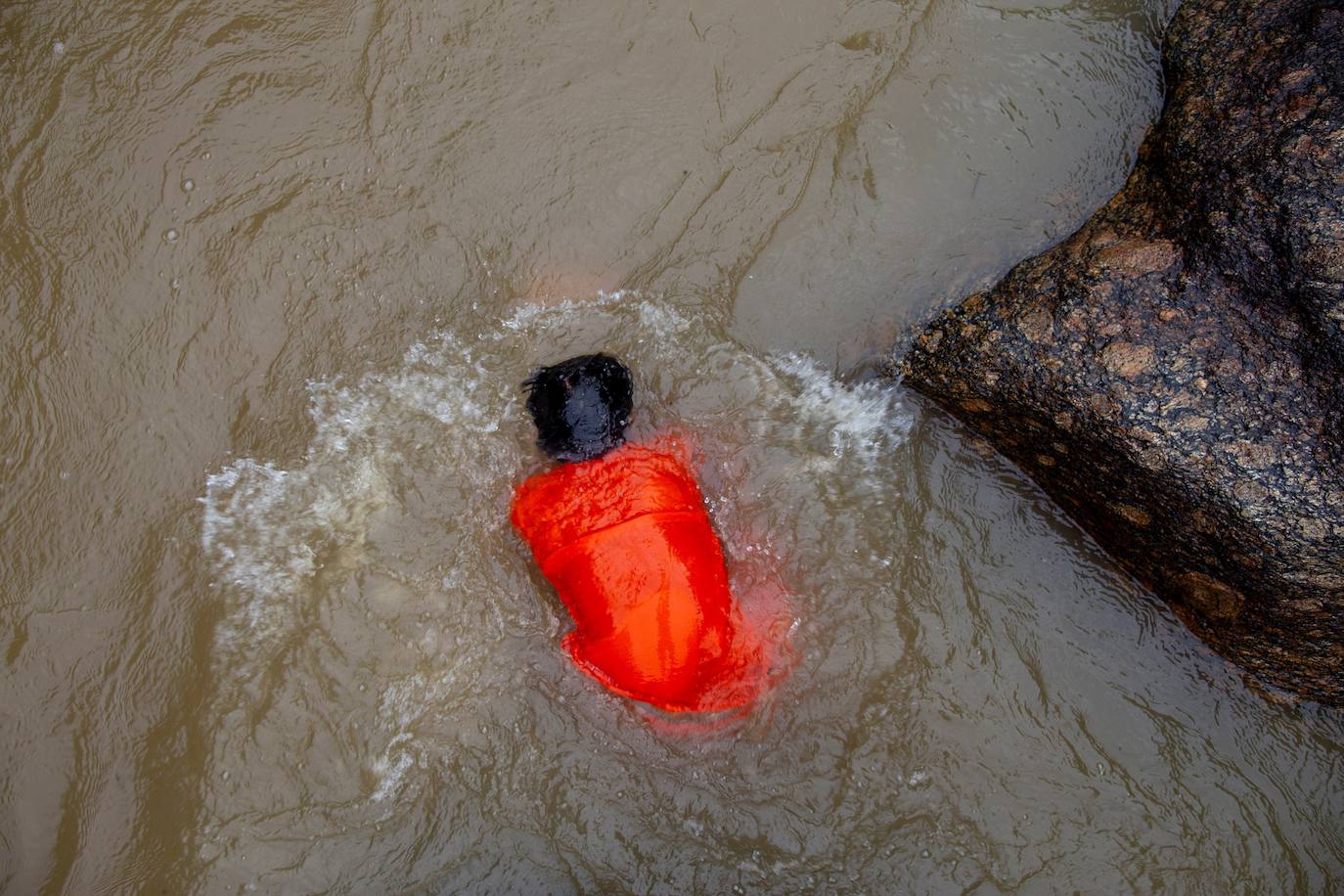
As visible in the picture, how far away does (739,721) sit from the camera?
3594mm

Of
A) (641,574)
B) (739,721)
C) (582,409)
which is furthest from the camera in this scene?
(739,721)

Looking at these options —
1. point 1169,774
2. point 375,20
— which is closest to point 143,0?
→ point 375,20

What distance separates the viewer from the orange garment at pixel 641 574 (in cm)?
296

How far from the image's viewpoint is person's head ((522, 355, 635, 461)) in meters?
3.17

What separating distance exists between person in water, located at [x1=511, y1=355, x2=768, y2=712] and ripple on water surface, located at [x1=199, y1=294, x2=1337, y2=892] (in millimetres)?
215

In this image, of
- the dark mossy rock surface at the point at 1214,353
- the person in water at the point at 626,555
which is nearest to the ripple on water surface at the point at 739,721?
the person in water at the point at 626,555

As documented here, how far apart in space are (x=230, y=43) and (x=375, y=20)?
2.15ft

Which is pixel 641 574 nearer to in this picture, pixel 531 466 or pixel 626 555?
pixel 626 555

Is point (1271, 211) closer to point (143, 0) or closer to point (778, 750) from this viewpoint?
point (778, 750)

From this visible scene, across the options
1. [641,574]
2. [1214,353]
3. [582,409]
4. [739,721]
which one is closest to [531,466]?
[582,409]

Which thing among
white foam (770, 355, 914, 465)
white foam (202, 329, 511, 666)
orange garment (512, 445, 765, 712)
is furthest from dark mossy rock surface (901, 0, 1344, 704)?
white foam (202, 329, 511, 666)

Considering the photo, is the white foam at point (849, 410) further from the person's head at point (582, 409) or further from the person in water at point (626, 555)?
the person's head at point (582, 409)

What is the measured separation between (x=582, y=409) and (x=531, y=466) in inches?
26.2

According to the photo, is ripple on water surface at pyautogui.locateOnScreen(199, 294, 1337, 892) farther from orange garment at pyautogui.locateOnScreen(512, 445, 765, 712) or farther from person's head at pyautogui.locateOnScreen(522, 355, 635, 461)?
person's head at pyautogui.locateOnScreen(522, 355, 635, 461)
